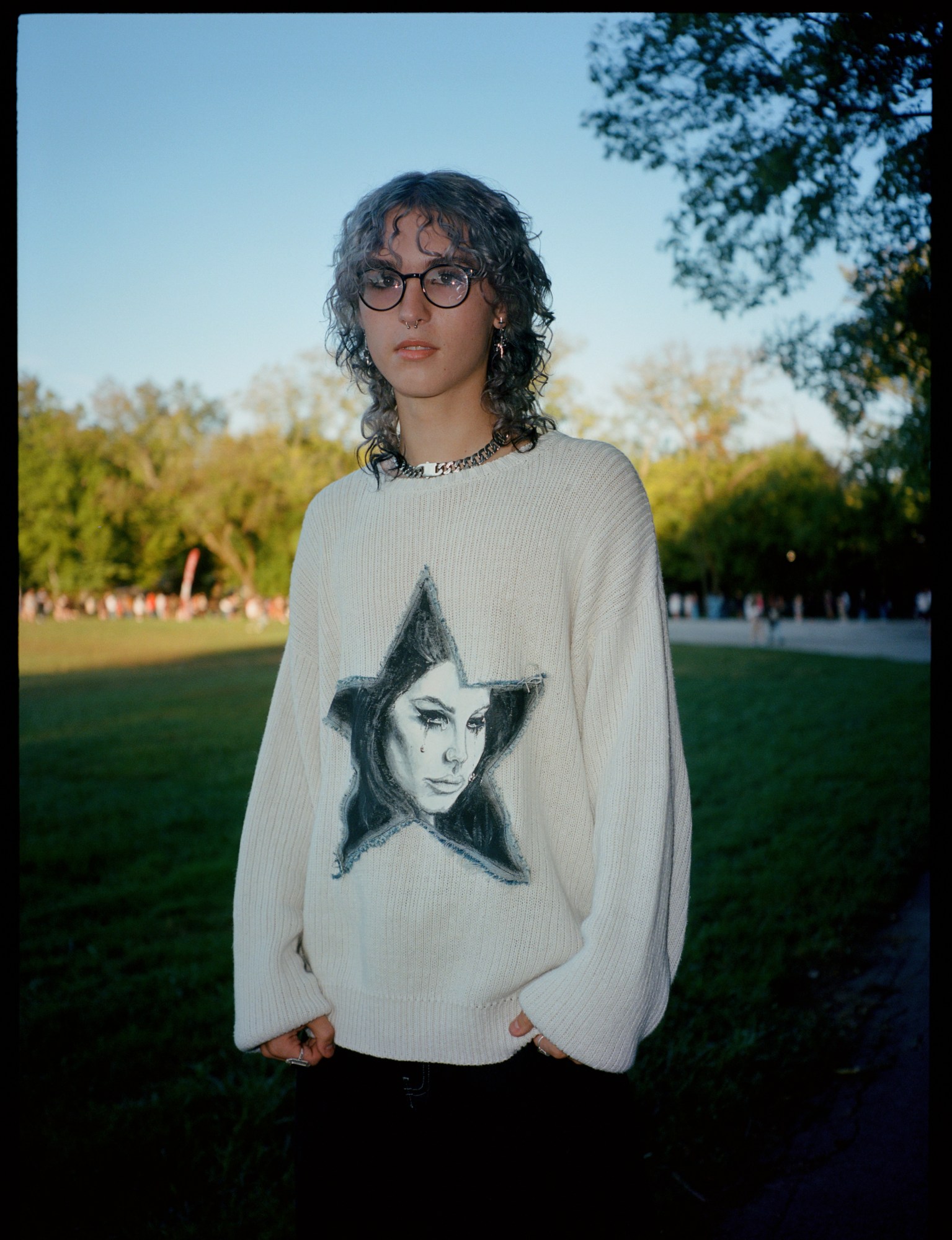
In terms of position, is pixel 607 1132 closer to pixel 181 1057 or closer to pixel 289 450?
pixel 181 1057

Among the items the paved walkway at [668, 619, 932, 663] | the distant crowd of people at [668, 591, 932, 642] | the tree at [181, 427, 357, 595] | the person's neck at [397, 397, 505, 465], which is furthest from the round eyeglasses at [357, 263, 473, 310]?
the distant crowd of people at [668, 591, 932, 642]

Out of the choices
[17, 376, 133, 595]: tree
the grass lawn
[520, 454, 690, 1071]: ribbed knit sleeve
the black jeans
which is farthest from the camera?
[17, 376, 133, 595]: tree

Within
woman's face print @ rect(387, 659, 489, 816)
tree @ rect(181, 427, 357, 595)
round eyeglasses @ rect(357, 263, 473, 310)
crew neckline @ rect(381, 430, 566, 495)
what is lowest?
woman's face print @ rect(387, 659, 489, 816)

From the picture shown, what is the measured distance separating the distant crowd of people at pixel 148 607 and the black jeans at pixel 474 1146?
3152mm

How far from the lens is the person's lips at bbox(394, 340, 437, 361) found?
5.35 feet

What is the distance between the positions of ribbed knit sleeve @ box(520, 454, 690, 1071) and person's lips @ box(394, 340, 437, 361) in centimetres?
36

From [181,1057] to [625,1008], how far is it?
8.97ft

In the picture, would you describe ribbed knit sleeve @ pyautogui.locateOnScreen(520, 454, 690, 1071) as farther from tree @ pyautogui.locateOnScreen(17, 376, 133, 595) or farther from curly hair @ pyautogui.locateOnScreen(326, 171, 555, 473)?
tree @ pyautogui.locateOnScreen(17, 376, 133, 595)

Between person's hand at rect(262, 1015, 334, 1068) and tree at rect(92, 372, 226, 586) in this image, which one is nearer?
person's hand at rect(262, 1015, 334, 1068)

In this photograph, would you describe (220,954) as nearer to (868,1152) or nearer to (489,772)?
(868,1152)

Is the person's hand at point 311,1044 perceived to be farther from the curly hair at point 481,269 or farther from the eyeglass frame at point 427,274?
the eyeglass frame at point 427,274

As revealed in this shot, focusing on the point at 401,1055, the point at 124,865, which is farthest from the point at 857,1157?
the point at 124,865

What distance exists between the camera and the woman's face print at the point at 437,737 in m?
1.53

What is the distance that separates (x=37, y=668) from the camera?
888cm
